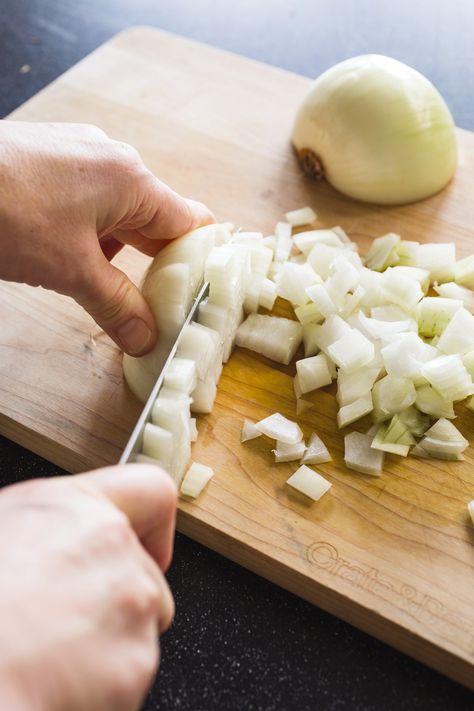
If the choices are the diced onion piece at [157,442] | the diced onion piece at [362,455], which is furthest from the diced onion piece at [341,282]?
the diced onion piece at [157,442]

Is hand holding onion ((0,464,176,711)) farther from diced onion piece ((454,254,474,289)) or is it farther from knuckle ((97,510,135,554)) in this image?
diced onion piece ((454,254,474,289))

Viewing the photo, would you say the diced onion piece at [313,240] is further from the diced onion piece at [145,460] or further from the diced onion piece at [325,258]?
the diced onion piece at [145,460]

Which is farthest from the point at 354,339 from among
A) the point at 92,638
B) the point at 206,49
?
the point at 206,49

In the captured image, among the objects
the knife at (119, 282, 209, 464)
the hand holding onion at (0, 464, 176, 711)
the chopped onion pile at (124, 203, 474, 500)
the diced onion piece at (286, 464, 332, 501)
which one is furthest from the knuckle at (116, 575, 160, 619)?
the diced onion piece at (286, 464, 332, 501)

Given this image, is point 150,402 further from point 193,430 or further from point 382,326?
point 382,326

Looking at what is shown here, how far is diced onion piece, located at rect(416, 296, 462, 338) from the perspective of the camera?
1602mm

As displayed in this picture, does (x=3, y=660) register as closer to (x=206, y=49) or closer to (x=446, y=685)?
(x=446, y=685)

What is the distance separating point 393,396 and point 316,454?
0.65ft

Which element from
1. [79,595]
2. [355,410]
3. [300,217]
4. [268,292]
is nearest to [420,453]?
[355,410]

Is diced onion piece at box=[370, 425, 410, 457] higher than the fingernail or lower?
lower

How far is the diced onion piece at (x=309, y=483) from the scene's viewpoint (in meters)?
1.37

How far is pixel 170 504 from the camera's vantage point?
0.92 meters

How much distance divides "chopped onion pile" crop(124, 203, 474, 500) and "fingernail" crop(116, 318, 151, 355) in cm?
3

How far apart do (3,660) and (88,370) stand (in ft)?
3.07
